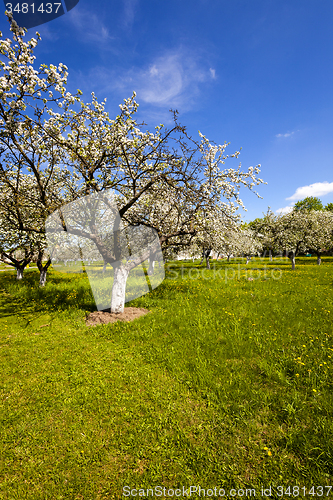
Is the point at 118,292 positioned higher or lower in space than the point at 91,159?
lower

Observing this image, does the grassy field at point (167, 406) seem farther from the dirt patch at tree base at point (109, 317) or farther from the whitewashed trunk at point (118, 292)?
the whitewashed trunk at point (118, 292)

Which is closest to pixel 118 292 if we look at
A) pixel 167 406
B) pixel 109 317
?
pixel 109 317

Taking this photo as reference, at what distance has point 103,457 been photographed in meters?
3.53

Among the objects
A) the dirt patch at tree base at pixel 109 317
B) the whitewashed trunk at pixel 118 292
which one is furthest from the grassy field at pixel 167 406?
the whitewashed trunk at pixel 118 292

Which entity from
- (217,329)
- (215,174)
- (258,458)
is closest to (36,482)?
(258,458)

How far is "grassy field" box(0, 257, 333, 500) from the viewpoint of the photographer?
323 centimetres

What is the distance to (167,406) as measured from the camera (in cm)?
452

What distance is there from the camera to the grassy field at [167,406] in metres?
3.23

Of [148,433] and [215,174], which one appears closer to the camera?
[148,433]

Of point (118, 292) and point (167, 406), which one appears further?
point (118, 292)

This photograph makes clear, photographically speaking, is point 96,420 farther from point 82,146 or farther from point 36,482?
point 82,146

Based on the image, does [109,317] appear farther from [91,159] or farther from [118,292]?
[91,159]

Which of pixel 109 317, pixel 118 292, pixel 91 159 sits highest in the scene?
pixel 91 159

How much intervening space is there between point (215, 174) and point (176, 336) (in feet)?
28.3
